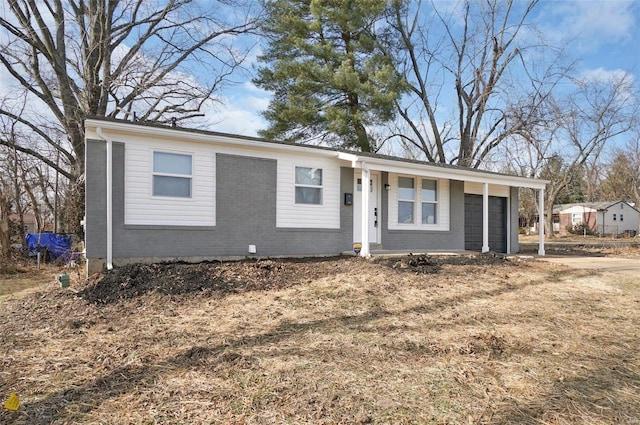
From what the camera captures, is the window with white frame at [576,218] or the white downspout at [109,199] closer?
the white downspout at [109,199]

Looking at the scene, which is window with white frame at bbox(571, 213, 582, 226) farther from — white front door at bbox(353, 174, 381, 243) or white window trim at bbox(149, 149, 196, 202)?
white window trim at bbox(149, 149, 196, 202)

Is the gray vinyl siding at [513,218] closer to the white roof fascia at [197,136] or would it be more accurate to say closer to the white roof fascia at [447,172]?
the white roof fascia at [447,172]

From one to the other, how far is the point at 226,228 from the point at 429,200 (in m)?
6.32

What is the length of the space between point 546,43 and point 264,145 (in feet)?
65.6

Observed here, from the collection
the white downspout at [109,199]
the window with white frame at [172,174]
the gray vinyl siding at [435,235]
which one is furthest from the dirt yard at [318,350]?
the gray vinyl siding at [435,235]

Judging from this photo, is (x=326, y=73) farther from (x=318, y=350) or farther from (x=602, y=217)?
(x=602, y=217)

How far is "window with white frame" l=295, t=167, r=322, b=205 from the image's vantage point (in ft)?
32.5

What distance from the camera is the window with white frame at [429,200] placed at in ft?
38.9

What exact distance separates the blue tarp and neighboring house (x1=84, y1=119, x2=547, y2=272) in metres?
6.61

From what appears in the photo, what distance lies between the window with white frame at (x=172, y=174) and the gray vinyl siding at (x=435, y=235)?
5.36 metres

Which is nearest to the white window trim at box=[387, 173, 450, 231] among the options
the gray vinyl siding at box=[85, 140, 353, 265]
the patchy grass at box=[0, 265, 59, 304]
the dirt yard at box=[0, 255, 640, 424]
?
the gray vinyl siding at box=[85, 140, 353, 265]

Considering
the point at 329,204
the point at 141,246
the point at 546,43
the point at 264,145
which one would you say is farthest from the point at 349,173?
the point at 546,43

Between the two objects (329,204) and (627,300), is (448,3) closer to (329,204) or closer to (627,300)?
(329,204)

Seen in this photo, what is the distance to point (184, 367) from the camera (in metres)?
3.64
